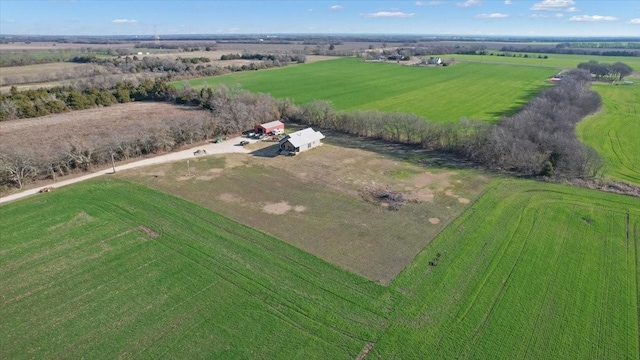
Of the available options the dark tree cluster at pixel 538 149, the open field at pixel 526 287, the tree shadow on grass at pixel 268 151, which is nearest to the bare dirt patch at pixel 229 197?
the tree shadow on grass at pixel 268 151

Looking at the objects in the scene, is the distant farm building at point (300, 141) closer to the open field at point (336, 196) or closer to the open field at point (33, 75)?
the open field at point (336, 196)

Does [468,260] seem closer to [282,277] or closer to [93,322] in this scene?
[282,277]

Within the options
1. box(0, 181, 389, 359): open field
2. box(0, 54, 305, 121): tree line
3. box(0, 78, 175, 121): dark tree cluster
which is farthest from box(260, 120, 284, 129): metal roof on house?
box(0, 78, 175, 121): dark tree cluster

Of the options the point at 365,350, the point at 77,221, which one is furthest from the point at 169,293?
the point at 77,221

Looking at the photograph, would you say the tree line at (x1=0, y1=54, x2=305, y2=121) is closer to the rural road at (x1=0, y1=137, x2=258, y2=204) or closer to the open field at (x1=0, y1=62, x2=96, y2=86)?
the open field at (x1=0, y1=62, x2=96, y2=86)

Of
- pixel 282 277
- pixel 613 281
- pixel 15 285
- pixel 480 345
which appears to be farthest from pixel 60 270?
pixel 613 281
